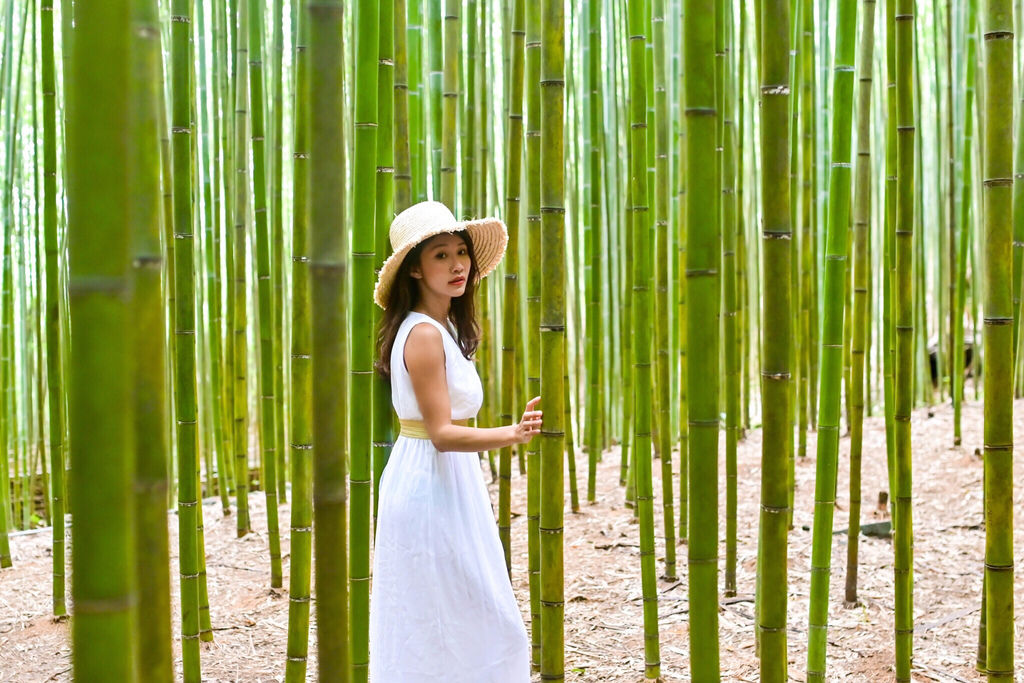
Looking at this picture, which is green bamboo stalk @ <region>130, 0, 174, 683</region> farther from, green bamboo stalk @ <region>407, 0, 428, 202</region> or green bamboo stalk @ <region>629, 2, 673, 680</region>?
green bamboo stalk @ <region>407, 0, 428, 202</region>

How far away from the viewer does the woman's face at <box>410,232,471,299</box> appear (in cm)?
148

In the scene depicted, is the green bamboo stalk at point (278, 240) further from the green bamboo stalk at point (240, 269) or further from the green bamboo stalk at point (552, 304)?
the green bamboo stalk at point (552, 304)

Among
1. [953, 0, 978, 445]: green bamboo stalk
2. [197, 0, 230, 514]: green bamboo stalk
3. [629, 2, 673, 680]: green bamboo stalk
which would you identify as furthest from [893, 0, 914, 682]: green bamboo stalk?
[197, 0, 230, 514]: green bamboo stalk

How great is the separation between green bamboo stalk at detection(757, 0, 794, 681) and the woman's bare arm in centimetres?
54

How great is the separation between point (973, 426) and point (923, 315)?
18.1 inches

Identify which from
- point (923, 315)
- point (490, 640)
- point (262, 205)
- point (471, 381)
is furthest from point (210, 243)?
point (923, 315)

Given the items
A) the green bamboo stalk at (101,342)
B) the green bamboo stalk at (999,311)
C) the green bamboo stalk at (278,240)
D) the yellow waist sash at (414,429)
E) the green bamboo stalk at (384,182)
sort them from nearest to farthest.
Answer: the green bamboo stalk at (101,342), the green bamboo stalk at (999,311), the green bamboo stalk at (384,182), the yellow waist sash at (414,429), the green bamboo stalk at (278,240)

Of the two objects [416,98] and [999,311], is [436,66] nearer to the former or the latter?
[416,98]

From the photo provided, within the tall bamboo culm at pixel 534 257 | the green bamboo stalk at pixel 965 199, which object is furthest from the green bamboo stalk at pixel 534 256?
the green bamboo stalk at pixel 965 199

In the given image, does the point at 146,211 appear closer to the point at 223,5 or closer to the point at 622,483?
the point at 223,5

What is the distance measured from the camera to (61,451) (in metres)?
2.37

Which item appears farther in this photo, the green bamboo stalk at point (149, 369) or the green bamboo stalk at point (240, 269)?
the green bamboo stalk at point (240, 269)

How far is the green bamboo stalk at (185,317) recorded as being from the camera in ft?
4.76

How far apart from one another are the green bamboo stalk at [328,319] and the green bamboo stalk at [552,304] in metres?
0.65
